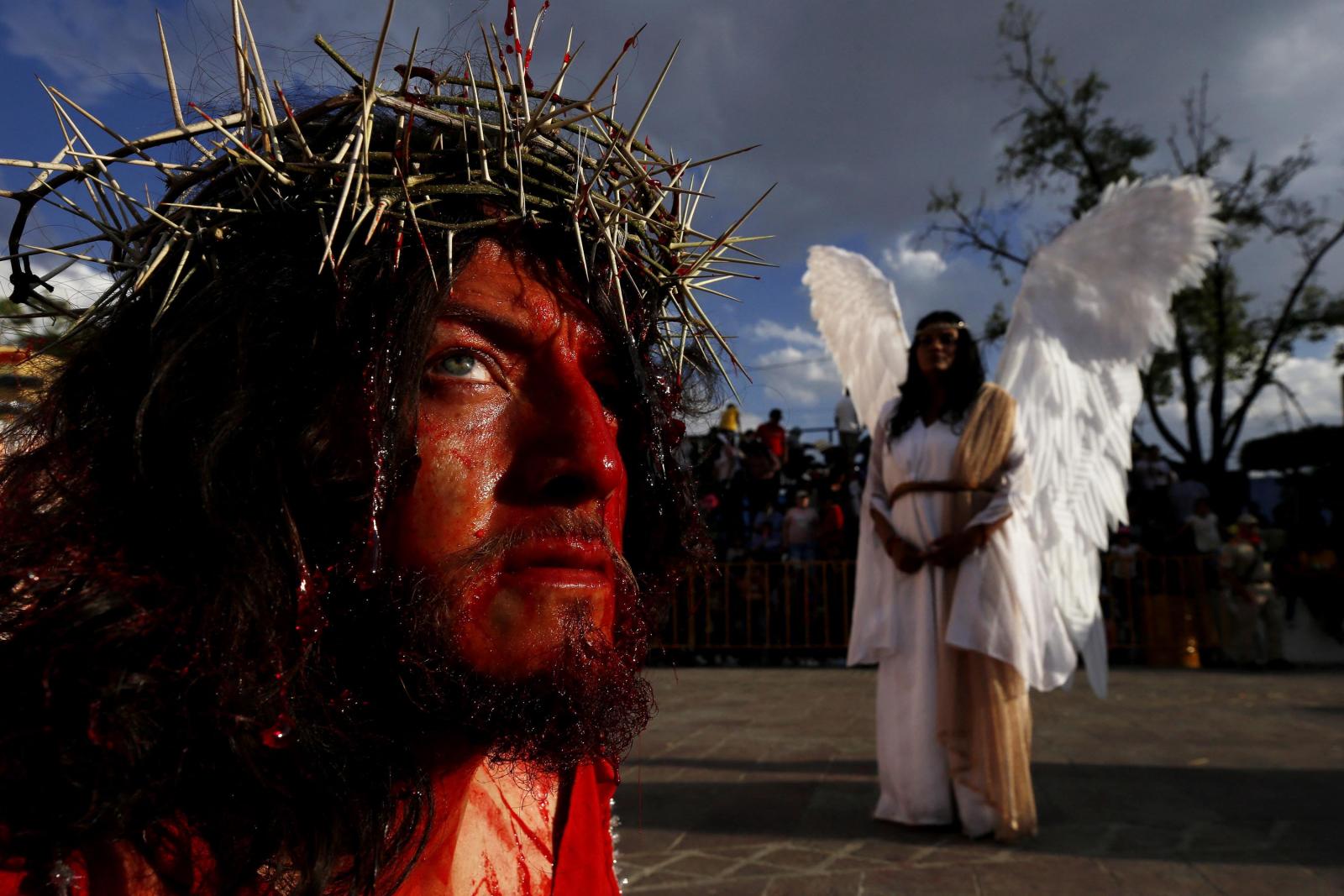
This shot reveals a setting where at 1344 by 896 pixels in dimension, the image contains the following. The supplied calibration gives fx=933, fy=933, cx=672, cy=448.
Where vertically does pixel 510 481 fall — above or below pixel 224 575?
above

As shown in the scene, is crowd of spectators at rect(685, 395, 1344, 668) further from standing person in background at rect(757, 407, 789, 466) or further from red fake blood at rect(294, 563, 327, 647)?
red fake blood at rect(294, 563, 327, 647)

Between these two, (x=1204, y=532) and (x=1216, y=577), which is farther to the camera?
(x=1204, y=532)

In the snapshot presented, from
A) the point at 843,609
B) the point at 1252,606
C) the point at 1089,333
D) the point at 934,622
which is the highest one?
the point at 1089,333

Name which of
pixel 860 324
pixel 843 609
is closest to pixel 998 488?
pixel 860 324

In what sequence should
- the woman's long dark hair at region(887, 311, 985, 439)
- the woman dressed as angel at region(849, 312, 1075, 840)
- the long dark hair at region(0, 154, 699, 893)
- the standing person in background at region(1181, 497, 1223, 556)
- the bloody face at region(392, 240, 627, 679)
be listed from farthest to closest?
the standing person in background at region(1181, 497, 1223, 556), the woman's long dark hair at region(887, 311, 985, 439), the woman dressed as angel at region(849, 312, 1075, 840), the bloody face at region(392, 240, 627, 679), the long dark hair at region(0, 154, 699, 893)

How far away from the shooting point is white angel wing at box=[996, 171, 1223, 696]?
5.48 metres

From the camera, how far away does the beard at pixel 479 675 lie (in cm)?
101

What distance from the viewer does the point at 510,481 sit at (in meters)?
1.10

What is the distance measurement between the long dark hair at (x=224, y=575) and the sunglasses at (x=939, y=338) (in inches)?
150

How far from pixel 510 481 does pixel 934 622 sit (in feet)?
12.7

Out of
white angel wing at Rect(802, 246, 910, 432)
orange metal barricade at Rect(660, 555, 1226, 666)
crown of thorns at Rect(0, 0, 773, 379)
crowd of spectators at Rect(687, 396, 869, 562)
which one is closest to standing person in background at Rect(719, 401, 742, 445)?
crowd of spectators at Rect(687, 396, 869, 562)

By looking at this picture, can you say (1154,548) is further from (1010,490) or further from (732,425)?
(1010,490)

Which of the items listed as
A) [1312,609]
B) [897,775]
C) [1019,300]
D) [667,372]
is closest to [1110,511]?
[1019,300]

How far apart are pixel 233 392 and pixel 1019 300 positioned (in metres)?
5.32
